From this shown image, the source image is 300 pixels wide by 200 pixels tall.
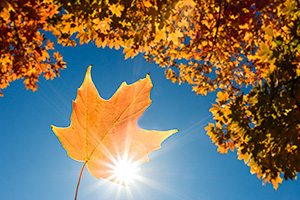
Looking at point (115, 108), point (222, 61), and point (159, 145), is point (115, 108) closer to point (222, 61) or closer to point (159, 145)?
point (159, 145)

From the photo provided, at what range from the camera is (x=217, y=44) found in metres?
6.61

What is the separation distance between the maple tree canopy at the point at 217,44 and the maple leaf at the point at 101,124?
2.97 m

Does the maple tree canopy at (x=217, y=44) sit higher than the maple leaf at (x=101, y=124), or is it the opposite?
the maple tree canopy at (x=217, y=44)

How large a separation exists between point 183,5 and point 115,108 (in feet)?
14.5

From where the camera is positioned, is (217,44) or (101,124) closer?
(101,124)

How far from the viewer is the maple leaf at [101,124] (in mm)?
763

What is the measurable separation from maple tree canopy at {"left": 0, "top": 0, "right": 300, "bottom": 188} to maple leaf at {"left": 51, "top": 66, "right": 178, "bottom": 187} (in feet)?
9.75

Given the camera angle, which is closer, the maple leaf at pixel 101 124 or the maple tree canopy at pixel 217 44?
the maple leaf at pixel 101 124

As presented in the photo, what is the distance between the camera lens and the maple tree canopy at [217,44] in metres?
3.25

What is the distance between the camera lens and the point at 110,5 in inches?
141

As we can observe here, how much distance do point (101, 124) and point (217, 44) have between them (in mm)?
6630

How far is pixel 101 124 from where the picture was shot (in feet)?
2.53

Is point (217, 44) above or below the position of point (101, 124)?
above

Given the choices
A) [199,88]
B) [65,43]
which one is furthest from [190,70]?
[65,43]
